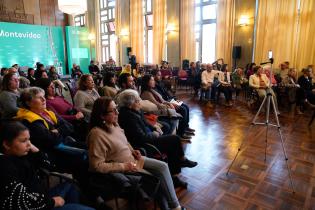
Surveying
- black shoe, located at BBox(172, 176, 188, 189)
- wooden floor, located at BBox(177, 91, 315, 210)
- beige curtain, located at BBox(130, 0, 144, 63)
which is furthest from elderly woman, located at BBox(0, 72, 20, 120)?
beige curtain, located at BBox(130, 0, 144, 63)

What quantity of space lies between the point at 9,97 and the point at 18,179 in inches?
80.4

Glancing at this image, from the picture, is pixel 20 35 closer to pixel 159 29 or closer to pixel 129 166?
pixel 159 29

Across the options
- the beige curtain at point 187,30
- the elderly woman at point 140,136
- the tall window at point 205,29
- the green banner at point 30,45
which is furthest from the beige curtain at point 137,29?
the elderly woman at point 140,136

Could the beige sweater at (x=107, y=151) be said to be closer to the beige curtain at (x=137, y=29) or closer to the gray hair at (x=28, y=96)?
the gray hair at (x=28, y=96)

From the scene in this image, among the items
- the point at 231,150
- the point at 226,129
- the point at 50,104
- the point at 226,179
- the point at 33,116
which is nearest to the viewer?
the point at 33,116

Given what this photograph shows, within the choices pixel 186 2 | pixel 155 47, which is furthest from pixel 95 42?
pixel 186 2

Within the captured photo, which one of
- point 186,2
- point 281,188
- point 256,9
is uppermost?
point 186,2

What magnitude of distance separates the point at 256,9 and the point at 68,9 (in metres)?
6.16

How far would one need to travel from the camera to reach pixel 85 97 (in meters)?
3.36

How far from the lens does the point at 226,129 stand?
4531 mm

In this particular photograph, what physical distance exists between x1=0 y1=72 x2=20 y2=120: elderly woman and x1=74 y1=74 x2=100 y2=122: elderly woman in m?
0.75

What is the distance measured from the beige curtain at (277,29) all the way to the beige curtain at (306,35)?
17 cm

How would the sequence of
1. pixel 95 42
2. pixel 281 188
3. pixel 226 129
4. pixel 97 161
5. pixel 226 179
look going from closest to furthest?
pixel 97 161
pixel 281 188
pixel 226 179
pixel 226 129
pixel 95 42

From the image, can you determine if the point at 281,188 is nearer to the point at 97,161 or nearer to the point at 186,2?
the point at 97,161
